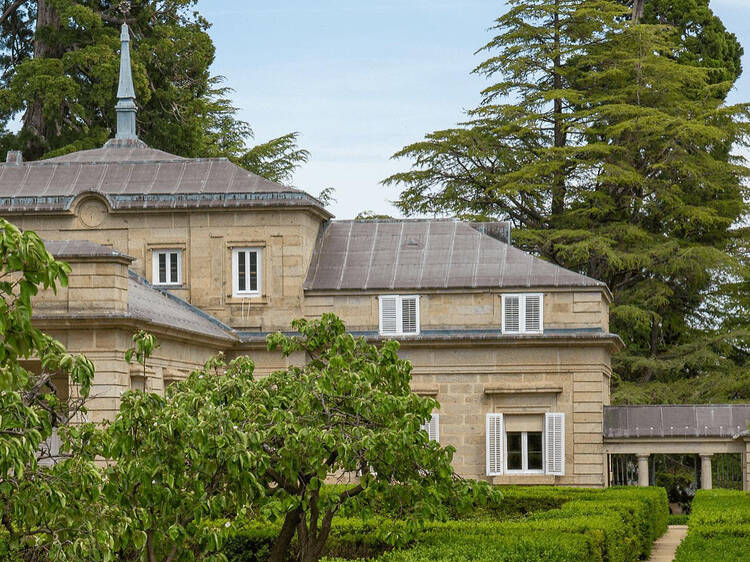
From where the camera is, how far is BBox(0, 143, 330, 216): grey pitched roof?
3378 centimetres

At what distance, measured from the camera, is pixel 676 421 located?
35156mm

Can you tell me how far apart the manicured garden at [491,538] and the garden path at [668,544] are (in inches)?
23.1

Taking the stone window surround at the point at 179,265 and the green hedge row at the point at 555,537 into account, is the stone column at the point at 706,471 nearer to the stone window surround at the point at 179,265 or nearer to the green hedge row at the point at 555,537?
the green hedge row at the point at 555,537

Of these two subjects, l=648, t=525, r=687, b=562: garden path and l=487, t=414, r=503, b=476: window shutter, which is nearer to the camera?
l=648, t=525, r=687, b=562: garden path

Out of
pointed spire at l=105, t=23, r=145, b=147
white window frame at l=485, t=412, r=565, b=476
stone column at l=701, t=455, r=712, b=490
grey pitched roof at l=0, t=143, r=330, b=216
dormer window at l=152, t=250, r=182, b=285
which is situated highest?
pointed spire at l=105, t=23, r=145, b=147

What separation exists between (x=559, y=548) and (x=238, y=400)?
13.4 ft

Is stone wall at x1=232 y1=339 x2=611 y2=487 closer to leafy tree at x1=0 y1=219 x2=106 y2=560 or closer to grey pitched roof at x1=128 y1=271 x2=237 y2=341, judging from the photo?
grey pitched roof at x1=128 y1=271 x2=237 y2=341

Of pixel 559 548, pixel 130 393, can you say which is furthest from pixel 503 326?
pixel 130 393

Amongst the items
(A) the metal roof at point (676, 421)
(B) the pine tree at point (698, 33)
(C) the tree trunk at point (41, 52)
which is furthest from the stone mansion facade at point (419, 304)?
(B) the pine tree at point (698, 33)

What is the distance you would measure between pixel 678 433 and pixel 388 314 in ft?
25.3

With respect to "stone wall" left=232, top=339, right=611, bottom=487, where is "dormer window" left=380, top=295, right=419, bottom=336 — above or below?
above

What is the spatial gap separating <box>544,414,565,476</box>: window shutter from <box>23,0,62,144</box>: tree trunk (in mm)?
20326

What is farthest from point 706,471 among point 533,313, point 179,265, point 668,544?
point 179,265

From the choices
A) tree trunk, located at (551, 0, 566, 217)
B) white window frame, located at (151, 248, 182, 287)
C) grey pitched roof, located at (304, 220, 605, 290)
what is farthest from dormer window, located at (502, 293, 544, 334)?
tree trunk, located at (551, 0, 566, 217)
